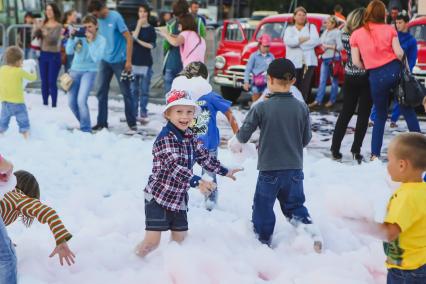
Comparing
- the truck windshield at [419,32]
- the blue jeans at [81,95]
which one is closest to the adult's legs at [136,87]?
the blue jeans at [81,95]

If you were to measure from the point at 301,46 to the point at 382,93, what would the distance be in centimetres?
404

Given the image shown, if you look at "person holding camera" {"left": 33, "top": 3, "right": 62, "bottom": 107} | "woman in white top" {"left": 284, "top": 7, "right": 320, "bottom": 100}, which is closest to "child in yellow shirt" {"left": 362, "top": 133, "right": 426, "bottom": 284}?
"woman in white top" {"left": 284, "top": 7, "right": 320, "bottom": 100}

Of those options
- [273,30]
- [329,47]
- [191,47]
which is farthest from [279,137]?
[273,30]

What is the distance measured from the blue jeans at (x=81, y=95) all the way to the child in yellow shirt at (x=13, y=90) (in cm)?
88

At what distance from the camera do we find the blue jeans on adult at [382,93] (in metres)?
7.47

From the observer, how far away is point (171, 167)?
14.0 ft

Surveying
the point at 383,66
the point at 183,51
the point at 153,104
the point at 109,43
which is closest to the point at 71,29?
the point at 109,43

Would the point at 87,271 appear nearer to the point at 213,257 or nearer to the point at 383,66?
the point at 213,257

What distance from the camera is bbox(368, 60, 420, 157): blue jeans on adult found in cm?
747

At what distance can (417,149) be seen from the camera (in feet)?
10.1

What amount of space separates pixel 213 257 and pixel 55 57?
8.70m

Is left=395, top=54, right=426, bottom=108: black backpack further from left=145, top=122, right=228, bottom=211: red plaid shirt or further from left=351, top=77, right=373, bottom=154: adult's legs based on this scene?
left=145, top=122, right=228, bottom=211: red plaid shirt

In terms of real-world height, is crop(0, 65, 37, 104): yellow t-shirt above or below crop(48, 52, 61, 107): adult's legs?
above

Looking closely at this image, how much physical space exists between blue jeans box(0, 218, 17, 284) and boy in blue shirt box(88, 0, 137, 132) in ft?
20.8
